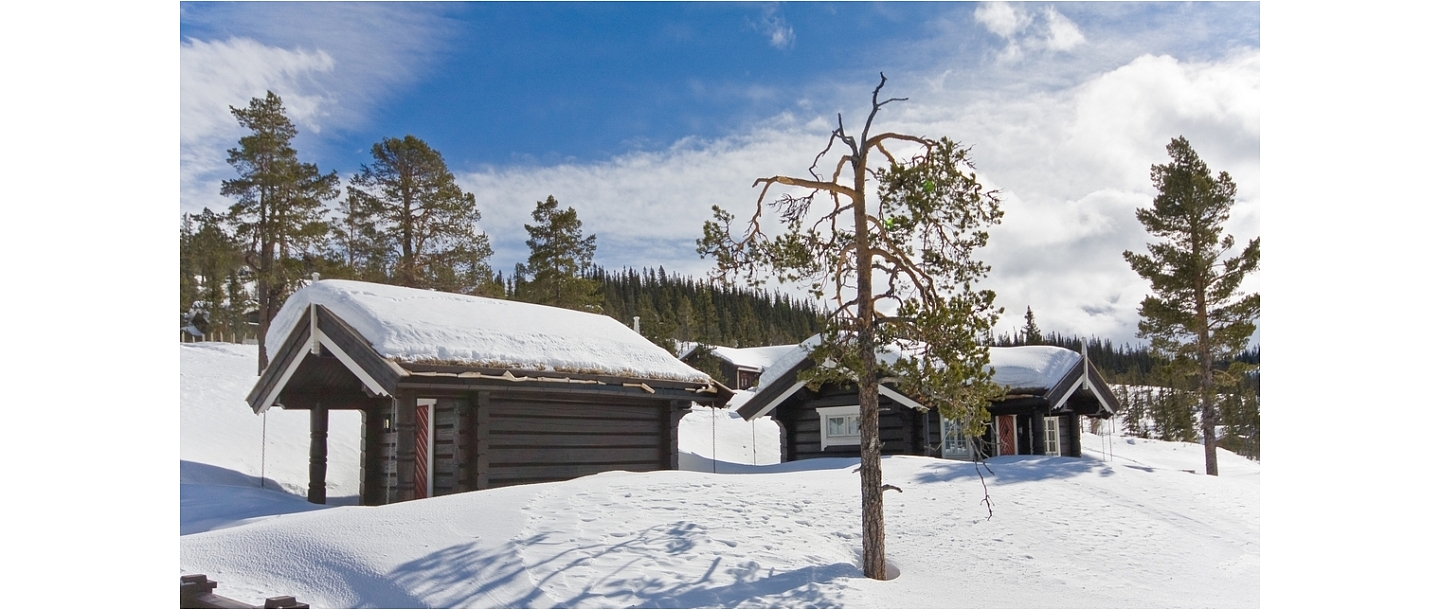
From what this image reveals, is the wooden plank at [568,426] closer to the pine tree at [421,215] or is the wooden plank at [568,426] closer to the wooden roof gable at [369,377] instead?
the wooden roof gable at [369,377]

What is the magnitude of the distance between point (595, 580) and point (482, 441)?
23.0ft

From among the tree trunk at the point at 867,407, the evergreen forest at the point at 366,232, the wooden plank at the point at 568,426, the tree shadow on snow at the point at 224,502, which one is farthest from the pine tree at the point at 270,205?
the tree trunk at the point at 867,407

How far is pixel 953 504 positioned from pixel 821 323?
4.52 metres

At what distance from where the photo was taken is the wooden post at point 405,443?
1468cm

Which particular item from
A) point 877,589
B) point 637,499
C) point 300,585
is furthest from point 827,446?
point 300,585

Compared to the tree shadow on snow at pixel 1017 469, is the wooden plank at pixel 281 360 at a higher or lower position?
higher

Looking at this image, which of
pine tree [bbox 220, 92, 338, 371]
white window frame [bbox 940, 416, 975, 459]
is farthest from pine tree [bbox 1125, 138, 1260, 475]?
pine tree [bbox 220, 92, 338, 371]

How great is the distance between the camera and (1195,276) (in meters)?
26.4

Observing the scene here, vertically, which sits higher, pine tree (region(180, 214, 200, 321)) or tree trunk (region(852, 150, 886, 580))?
pine tree (region(180, 214, 200, 321))

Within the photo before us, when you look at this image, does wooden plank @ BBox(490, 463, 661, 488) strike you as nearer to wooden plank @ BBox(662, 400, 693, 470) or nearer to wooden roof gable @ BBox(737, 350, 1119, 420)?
wooden plank @ BBox(662, 400, 693, 470)

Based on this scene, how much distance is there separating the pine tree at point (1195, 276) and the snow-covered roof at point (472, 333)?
15.8 metres

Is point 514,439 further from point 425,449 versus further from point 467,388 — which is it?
point 425,449

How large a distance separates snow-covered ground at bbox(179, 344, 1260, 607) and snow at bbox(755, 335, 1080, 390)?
16.9 feet

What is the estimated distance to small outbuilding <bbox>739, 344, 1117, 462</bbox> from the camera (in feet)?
72.5
